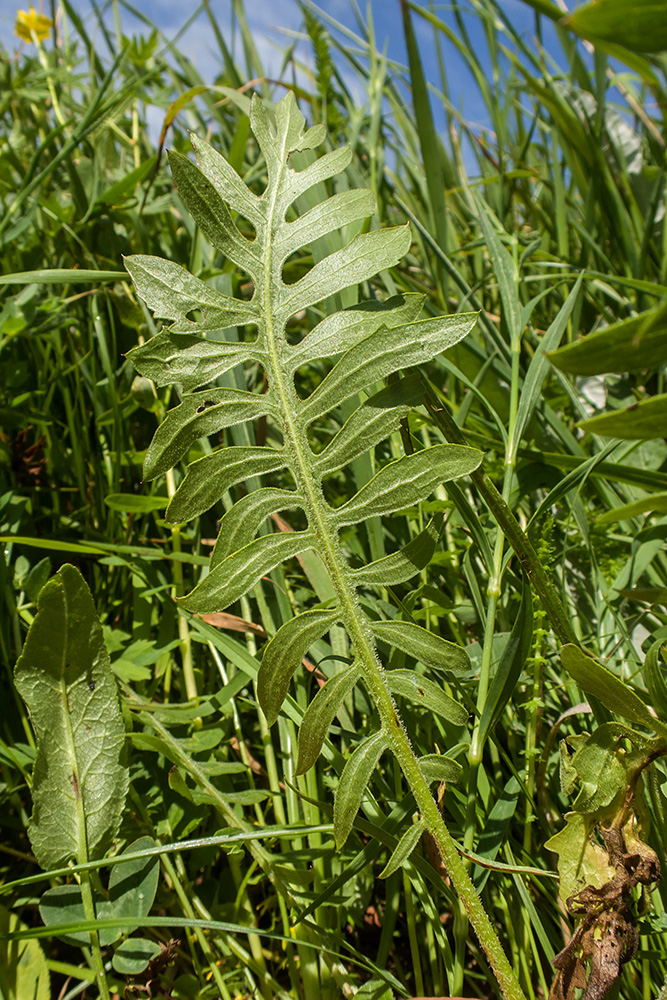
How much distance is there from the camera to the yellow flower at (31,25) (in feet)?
8.18

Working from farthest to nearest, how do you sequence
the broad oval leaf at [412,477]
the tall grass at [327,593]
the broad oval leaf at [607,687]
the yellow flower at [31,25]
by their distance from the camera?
the yellow flower at [31,25] < the tall grass at [327,593] < the broad oval leaf at [412,477] < the broad oval leaf at [607,687]

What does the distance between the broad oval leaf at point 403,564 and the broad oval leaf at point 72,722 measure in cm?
42

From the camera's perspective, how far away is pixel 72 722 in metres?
1.05

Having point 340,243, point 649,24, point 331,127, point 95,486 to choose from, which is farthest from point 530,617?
point 331,127

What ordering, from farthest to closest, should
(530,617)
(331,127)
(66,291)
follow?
1. (331,127)
2. (66,291)
3. (530,617)

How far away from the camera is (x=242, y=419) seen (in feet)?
3.31

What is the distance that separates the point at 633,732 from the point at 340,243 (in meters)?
1.08

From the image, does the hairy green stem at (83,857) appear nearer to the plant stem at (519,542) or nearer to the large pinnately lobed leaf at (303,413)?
the large pinnately lobed leaf at (303,413)

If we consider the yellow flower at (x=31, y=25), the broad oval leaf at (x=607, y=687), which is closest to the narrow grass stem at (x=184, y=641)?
the broad oval leaf at (x=607, y=687)

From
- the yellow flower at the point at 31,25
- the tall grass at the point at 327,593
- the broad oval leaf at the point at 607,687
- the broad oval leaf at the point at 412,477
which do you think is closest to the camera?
the broad oval leaf at the point at 607,687

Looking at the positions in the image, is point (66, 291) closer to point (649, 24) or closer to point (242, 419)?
point (242, 419)

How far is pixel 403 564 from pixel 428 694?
0.56 ft

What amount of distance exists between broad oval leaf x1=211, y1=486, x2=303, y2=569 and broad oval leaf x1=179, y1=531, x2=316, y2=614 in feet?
0.09

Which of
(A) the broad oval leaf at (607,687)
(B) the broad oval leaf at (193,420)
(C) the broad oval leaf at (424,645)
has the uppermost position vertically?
(B) the broad oval leaf at (193,420)
